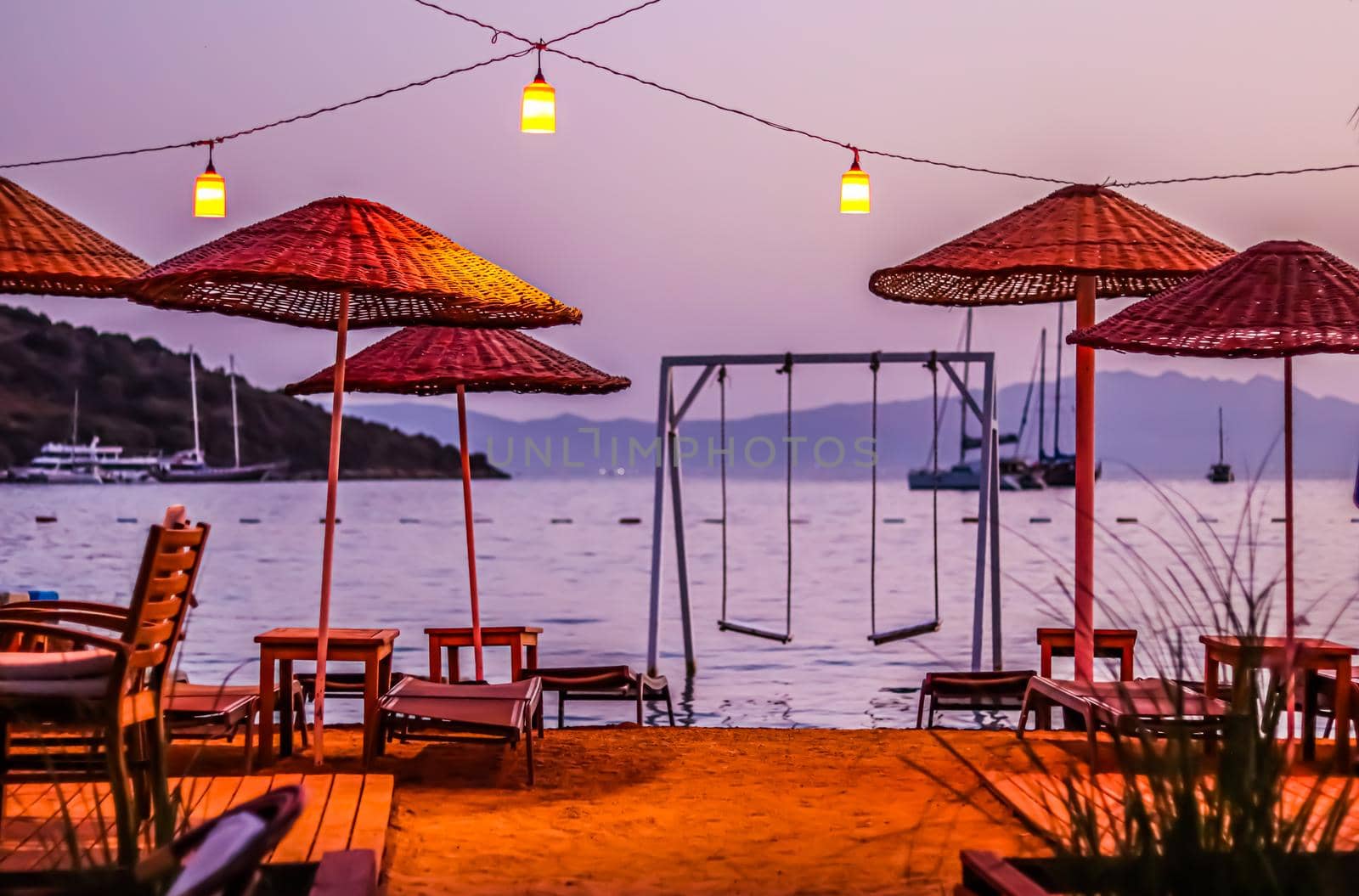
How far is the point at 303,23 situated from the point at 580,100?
361 cm

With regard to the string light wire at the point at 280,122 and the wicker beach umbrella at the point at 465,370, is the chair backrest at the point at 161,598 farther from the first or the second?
the string light wire at the point at 280,122

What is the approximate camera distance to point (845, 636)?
1966 cm

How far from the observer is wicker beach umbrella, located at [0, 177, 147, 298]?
5828mm

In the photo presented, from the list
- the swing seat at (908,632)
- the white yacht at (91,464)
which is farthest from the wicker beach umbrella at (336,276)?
the white yacht at (91,464)

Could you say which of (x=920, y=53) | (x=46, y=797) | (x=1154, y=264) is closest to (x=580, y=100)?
(x=920, y=53)

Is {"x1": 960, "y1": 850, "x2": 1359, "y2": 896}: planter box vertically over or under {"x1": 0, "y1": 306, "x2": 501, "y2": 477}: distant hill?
under

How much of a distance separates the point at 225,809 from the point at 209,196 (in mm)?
4609

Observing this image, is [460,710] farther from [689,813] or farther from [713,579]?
[713,579]

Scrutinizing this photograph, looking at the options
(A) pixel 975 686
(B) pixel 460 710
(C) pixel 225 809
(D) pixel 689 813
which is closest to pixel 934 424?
(A) pixel 975 686

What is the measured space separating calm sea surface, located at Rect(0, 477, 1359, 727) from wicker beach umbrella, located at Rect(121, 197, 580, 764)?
129 cm

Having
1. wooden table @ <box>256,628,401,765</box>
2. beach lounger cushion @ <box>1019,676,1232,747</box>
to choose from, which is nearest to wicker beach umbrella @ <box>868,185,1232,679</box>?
beach lounger cushion @ <box>1019,676,1232,747</box>

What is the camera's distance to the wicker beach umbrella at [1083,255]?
6133 millimetres

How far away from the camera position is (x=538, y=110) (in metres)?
6.54

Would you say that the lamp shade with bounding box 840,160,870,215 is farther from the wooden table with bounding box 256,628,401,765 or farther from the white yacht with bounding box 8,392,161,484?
the white yacht with bounding box 8,392,161,484
